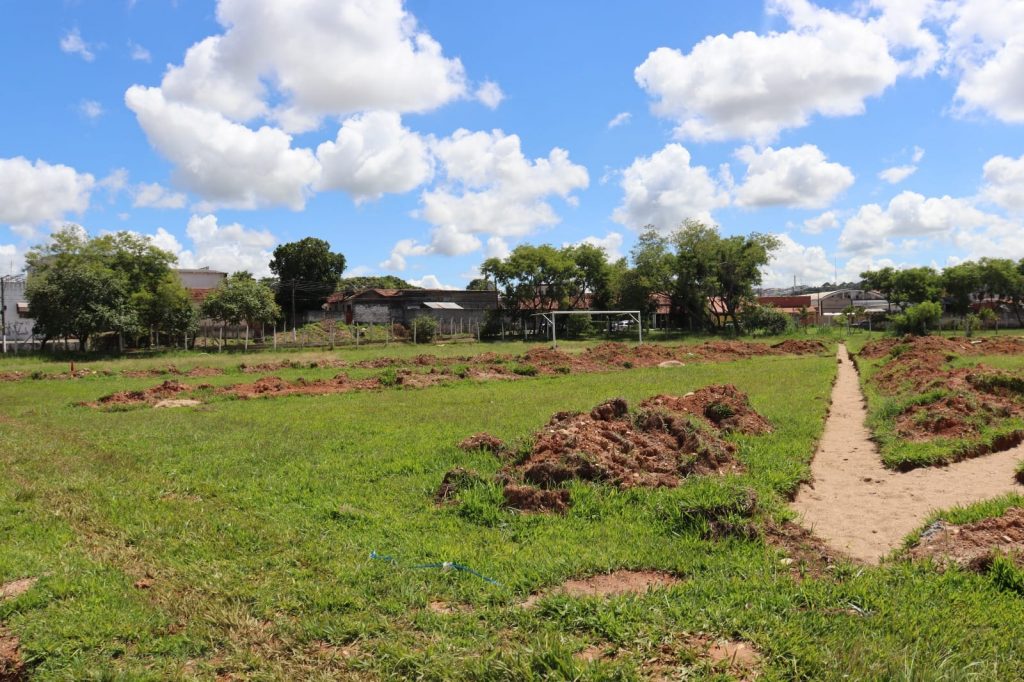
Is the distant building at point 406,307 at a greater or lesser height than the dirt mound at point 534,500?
greater

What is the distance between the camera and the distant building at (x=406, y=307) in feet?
204

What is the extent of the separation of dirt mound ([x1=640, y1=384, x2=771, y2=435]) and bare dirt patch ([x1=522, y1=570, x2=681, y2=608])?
5445mm

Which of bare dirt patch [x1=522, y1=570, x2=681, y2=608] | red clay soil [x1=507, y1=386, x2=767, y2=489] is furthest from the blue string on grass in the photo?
red clay soil [x1=507, y1=386, x2=767, y2=489]

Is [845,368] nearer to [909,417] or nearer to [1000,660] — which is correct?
[909,417]

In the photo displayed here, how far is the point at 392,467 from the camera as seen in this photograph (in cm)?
927

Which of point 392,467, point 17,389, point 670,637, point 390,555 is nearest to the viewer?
point 670,637

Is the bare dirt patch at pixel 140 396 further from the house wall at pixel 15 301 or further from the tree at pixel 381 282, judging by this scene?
the tree at pixel 381 282

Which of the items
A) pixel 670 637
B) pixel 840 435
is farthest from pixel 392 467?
pixel 840 435

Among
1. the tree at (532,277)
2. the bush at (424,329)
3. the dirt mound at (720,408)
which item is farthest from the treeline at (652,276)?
the dirt mound at (720,408)

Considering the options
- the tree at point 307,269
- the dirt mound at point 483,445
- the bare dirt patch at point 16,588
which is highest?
the tree at point 307,269

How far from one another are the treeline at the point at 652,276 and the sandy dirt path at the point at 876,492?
4981cm

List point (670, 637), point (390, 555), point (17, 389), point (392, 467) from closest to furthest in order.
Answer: point (670, 637)
point (390, 555)
point (392, 467)
point (17, 389)

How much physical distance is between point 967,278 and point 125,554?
8065 cm

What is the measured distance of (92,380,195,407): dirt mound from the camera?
18.3m
